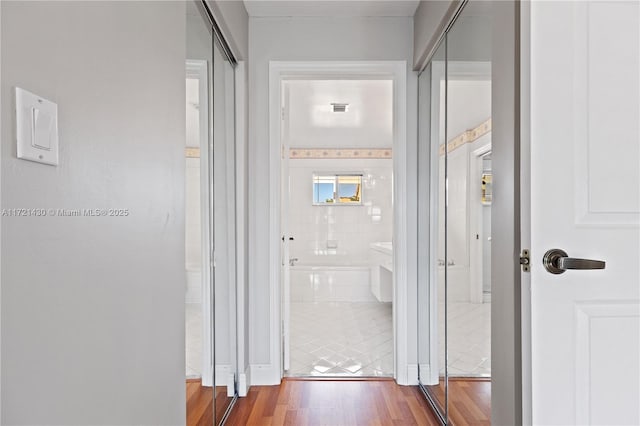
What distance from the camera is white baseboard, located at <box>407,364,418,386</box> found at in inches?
105

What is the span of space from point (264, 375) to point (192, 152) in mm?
1639

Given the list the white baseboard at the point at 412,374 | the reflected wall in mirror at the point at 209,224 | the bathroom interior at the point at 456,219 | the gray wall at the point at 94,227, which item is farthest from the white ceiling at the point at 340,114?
the white baseboard at the point at 412,374

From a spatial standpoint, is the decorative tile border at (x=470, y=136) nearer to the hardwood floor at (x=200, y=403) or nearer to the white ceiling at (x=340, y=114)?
the white ceiling at (x=340, y=114)

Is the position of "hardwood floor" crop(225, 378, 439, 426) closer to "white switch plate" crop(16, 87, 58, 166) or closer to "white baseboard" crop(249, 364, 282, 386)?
"white baseboard" crop(249, 364, 282, 386)

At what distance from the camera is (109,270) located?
0.96m

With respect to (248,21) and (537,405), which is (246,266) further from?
(537,405)

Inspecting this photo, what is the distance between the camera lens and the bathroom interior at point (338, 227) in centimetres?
326

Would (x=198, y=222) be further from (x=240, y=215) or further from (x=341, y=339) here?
(x=341, y=339)

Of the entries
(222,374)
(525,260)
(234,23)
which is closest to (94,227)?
(525,260)

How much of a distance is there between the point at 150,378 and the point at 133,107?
752 mm

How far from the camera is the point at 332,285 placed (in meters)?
5.44

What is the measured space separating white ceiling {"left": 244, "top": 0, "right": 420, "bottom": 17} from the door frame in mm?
297

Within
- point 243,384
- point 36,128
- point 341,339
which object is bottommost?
point 341,339

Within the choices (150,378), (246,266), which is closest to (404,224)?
(246,266)
